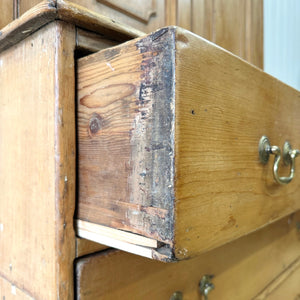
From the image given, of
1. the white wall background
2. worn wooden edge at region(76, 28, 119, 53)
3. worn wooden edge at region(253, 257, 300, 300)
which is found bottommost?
worn wooden edge at region(253, 257, 300, 300)

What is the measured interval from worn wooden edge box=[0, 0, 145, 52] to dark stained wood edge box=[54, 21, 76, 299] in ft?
0.05

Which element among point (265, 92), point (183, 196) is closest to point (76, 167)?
point (183, 196)

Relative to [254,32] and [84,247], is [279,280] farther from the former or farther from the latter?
[254,32]

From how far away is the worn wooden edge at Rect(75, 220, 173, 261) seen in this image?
0.29m

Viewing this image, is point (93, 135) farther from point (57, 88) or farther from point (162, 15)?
point (162, 15)

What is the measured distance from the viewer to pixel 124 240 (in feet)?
1.05

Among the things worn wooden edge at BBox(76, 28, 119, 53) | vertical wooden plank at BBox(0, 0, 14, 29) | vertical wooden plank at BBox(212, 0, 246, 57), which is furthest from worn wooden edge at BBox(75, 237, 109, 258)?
vertical wooden plank at BBox(212, 0, 246, 57)

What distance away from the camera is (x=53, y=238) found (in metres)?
0.36

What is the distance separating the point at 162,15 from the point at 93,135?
0.56 m

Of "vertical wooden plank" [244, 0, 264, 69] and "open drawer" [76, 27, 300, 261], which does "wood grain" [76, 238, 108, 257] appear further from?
"vertical wooden plank" [244, 0, 264, 69]

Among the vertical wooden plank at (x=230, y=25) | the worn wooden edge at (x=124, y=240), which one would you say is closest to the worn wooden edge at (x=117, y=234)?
the worn wooden edge at (x=124, y=240)

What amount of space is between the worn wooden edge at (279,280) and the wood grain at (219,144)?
377mm

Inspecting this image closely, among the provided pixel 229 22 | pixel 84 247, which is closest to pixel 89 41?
pixel 84 247

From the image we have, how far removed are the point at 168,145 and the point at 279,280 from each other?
0.69 meters
